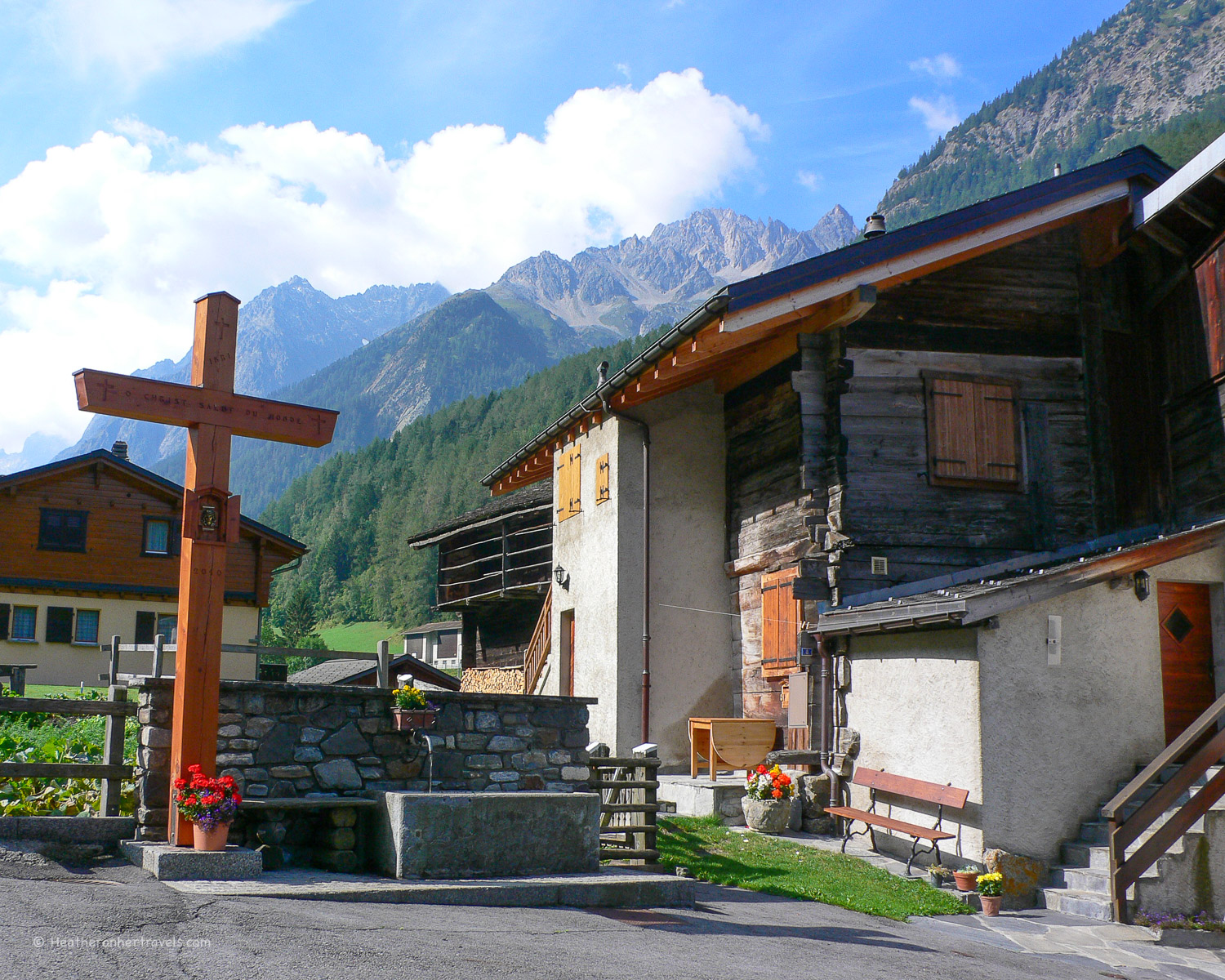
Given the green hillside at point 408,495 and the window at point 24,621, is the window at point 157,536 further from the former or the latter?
the green hillside at point 408,495

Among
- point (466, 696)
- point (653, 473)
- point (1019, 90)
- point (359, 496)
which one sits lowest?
point (466, 696)

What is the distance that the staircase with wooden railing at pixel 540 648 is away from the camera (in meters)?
19.2

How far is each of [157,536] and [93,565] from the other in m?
1.88

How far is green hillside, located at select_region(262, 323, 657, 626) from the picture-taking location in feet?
259

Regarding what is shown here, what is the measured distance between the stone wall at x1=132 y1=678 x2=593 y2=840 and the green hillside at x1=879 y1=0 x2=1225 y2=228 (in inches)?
4297

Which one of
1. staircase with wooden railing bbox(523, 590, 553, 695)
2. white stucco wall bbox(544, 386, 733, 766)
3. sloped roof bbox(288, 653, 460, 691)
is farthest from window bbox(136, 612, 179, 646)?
white stucco wall bbox(544, 386, 733, 766)

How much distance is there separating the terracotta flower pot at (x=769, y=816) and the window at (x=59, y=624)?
2483cm

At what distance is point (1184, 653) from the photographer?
1112 centimetres

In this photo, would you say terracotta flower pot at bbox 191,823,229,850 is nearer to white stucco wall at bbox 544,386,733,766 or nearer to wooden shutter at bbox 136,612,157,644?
white stucco wall at bbox 544,386,733,766

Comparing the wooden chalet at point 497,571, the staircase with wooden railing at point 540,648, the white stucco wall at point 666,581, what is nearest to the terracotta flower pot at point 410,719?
the white stucco wall at point 666,581

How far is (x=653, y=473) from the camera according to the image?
52.3 feet

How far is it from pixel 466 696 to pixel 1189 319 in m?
9.87

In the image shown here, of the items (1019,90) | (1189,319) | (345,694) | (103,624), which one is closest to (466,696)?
(345,694)

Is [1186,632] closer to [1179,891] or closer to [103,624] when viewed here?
[1179,891]
